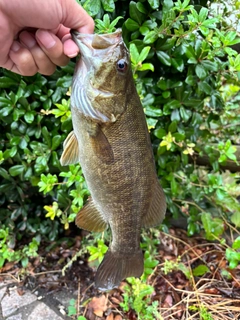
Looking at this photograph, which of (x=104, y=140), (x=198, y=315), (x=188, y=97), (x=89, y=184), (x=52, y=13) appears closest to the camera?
(x=52, y=13)

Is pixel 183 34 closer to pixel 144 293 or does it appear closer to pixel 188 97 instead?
pixel 188 97

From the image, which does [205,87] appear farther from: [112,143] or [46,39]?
[46,39]

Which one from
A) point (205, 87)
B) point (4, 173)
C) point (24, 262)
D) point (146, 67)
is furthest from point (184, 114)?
point (24, 262)

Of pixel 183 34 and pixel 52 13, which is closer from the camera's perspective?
pixel 52 13

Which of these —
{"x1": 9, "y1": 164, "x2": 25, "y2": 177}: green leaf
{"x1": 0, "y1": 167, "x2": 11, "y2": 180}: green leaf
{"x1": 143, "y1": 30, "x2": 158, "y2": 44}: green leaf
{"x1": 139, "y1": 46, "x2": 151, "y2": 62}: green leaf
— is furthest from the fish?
{"x1": 0, "y1": 167, "x2": 11, "y2": 180}: green leaf

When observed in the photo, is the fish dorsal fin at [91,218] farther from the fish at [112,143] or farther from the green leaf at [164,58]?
the green leaf at [164,58]

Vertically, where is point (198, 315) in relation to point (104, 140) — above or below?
below

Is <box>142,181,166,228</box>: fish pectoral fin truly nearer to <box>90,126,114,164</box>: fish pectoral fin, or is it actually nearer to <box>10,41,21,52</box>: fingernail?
<box>90,126,114,164</box>: fish pectoral fin

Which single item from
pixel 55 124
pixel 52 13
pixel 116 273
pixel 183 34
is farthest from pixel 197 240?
pixel 52 13
